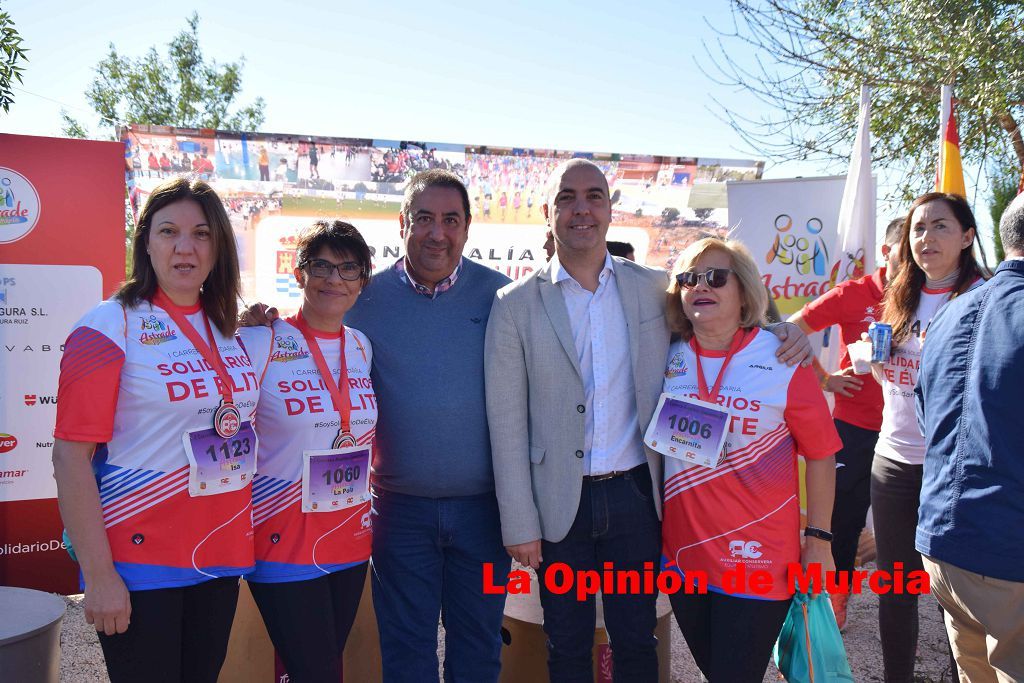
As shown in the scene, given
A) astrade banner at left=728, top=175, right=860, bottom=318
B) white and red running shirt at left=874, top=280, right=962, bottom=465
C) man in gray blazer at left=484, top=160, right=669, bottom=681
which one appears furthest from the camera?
astrade banner at left=728, top=175, right=860, bottom=318

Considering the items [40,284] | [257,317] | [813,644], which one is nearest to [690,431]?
[813,644]

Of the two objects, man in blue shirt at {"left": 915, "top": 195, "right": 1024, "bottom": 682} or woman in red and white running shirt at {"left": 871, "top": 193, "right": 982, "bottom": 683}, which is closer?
man in blue shirt at {"left": 915, "top": 195, "right": 1024, "bottom": 682}

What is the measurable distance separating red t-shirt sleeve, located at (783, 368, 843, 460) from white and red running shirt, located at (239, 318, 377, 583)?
1.39 metres

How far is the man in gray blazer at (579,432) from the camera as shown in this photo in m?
2.49

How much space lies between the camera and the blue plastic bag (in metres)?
2.31

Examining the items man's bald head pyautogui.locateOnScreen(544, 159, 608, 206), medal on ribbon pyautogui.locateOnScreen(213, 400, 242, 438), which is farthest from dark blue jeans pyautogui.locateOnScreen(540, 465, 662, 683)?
medal on ribbon pyautogui.locateOnScreen(213, 400, 242, 438)

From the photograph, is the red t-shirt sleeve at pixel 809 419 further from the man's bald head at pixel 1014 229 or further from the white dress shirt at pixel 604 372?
the man's bald head at pixel 1014 229

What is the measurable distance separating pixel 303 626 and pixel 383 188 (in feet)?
11.1

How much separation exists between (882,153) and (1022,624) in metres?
6.40

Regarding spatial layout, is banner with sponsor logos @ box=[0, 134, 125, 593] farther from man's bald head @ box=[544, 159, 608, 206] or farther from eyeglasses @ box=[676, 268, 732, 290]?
eyeglasses @ box=[676, 268, 732, 290]

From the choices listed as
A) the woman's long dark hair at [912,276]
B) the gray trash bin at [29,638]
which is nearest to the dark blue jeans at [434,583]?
the gray trash bin at [29,638]

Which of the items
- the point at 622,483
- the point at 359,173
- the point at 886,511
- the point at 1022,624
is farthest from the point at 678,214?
the point at 1022,624

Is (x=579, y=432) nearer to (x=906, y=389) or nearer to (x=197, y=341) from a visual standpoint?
(x=197, y=341)

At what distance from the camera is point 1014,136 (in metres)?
6.22
